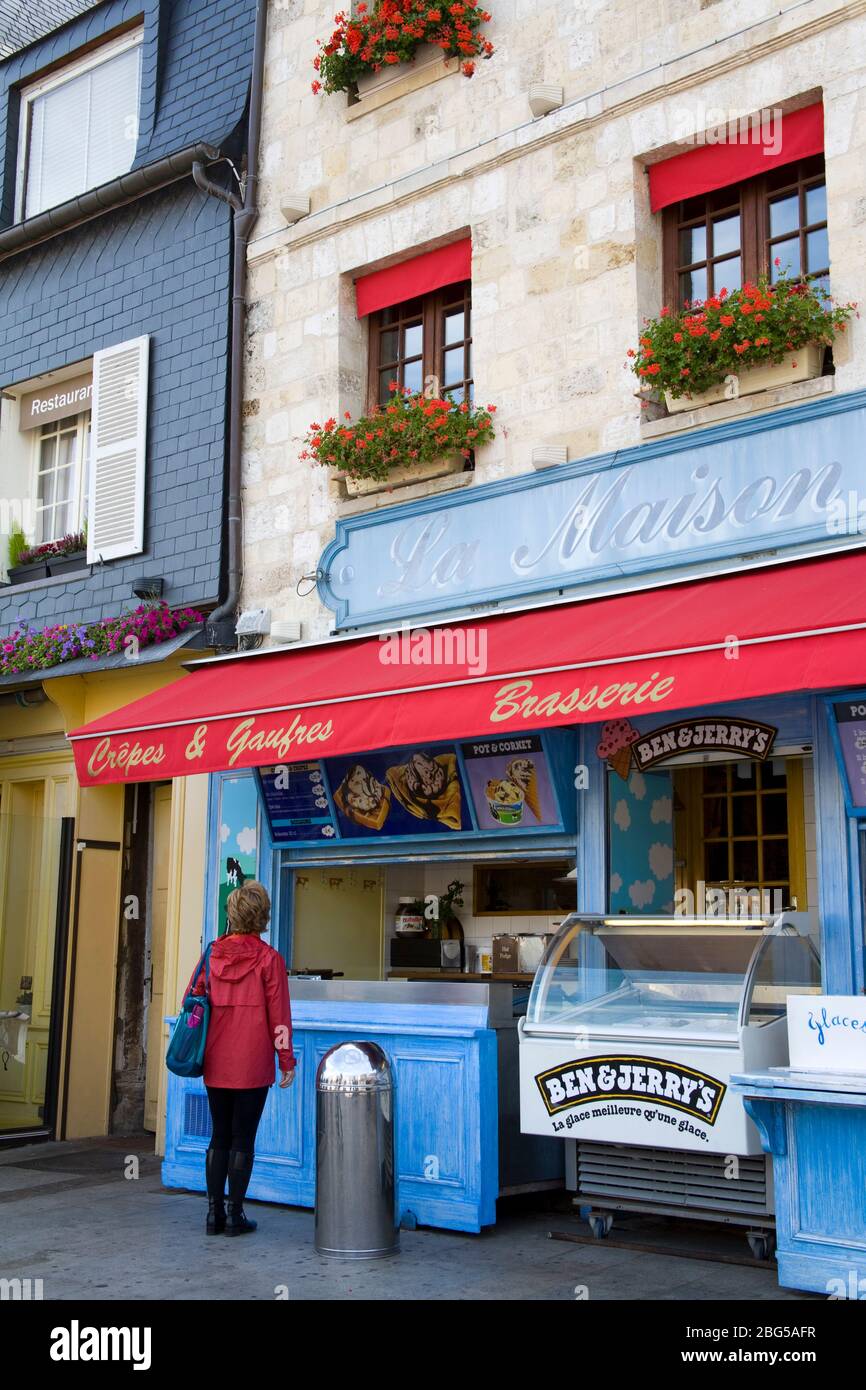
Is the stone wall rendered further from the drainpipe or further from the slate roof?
the slate roof

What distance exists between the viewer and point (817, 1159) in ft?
19.9

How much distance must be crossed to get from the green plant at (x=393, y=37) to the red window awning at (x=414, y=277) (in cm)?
121

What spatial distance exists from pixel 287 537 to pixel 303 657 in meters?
1.26

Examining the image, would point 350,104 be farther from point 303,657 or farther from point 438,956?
point 438,956

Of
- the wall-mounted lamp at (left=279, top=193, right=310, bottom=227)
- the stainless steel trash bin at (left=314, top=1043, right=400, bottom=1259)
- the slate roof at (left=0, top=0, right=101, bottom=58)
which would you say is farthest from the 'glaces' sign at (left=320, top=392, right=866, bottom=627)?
the slate roof at (left=0, top=0, right=101, bottom=58)

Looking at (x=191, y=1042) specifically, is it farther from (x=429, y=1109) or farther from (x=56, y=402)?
(x=56, y=402)

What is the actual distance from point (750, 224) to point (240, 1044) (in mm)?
5618

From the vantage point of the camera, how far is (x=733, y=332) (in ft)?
26.3

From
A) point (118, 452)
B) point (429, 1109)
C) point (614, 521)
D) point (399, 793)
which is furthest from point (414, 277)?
point (429, 1109)

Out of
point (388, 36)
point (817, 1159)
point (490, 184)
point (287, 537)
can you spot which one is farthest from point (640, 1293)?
point (388, 36)

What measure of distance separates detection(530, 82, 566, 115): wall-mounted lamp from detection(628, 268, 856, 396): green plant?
185 centimetres

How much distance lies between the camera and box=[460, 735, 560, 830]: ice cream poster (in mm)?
8641

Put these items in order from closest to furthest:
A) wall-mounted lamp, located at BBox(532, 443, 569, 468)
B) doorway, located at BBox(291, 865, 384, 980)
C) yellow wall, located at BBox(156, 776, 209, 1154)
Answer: wall-mounted lamp, located at BBox(532, 443, 569, 468), doorway, located at BBox(291, 865, 384, 980), yellow wall, located at BBox(156, 776, 209, 1154)

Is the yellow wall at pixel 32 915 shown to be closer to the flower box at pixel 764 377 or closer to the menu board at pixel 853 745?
the flower box at pixel 764 377
